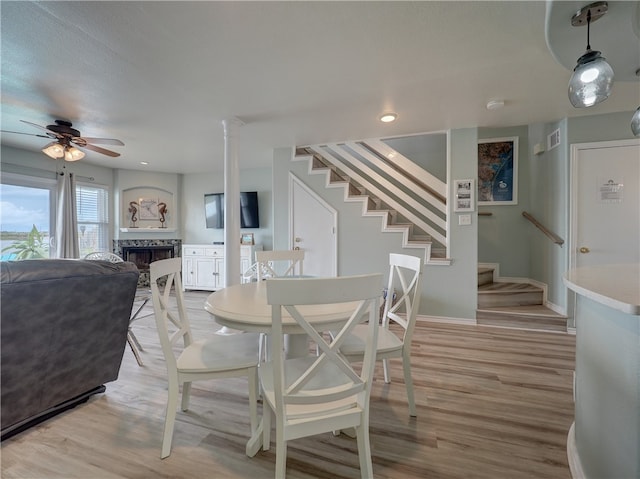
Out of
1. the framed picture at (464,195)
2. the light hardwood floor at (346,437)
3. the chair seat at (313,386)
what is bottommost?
the light hardwood floor at (346,437)

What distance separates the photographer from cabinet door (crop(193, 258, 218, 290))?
213 inches

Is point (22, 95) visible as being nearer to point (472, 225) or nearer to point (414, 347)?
point (414, 347)

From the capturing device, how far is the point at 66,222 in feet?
14.8

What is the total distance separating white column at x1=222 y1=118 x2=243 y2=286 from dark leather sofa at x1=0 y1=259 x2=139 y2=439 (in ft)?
4.41

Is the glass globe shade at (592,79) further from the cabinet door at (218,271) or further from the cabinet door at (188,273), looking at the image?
the cabinet door at (188,273)

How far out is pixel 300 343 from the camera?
1.65 metres

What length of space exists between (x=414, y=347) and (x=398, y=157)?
8.18ft

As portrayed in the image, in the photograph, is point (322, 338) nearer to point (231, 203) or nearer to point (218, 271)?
point (231, 203)

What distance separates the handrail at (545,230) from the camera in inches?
130

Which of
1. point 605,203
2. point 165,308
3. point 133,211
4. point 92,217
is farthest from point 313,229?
point 92,217

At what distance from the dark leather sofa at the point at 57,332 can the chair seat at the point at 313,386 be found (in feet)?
3.93

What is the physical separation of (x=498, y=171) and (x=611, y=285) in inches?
150

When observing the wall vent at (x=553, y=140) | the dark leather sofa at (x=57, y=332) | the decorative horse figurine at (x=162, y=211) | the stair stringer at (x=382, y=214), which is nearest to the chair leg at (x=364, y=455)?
the dark leather sofa at (x=57, y=332)

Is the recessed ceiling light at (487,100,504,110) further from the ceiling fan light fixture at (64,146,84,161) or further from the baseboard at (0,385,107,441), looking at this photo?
the ceiling fan light fixture at (64,146,84,161)
